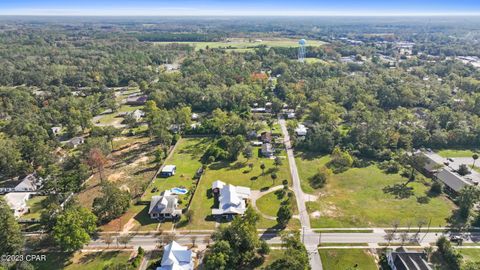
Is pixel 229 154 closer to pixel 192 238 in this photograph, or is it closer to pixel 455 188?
pixel 192 238

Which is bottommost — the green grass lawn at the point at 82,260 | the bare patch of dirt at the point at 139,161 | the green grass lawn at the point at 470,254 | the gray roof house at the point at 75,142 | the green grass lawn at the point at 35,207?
the green grass lawn at the point at 82,260

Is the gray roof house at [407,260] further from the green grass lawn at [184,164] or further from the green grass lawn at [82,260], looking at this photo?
the green grass lawn at [82,260]

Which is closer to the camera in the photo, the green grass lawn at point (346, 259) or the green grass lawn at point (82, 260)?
the green grass lawn at point (82, 260)

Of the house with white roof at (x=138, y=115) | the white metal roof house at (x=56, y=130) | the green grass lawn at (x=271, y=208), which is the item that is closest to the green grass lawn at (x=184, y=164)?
the green grass lawn at (x=271, y=208)

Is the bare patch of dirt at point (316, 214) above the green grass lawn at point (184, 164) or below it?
below

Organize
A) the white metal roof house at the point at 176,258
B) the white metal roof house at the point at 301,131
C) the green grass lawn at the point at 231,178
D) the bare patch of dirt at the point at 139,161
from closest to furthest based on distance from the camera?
the white metal roof house at the point at 176,258 → the green grass lawn at the point at 231,178 → the bare patch of dirt at the point at 139,161 → the white metal roof house at the point at 301,131

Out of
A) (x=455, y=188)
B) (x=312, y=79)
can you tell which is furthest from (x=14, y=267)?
(x=312, y=79)

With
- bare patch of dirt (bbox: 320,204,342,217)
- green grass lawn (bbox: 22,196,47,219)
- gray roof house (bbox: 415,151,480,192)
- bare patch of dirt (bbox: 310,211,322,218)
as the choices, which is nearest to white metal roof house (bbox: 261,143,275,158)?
bare patch of dirt (bbox: 320,204,342,217)
